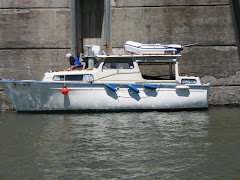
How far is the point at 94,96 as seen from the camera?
11.5m

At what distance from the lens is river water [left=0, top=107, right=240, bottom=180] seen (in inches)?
237

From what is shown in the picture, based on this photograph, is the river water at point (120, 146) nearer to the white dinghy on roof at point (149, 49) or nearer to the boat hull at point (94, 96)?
the boat hull at point (94, 96)

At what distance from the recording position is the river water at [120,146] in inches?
237

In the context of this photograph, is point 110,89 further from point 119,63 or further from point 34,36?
point 34,36

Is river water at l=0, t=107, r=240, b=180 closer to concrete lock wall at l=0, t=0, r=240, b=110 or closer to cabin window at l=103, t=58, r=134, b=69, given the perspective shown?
cabin window at l=103, t=58, r=134, b=69

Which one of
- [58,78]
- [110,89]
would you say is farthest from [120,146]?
[58,78]

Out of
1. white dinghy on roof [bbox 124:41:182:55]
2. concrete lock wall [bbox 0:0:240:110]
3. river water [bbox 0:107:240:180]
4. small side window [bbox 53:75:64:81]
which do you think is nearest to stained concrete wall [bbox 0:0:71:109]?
concrete lock wall [bbox 0:0:240:110]

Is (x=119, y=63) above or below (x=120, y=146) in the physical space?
above

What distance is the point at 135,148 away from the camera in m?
7.35

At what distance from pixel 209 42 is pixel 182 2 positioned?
1634 millimetres

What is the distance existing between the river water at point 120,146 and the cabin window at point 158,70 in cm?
196

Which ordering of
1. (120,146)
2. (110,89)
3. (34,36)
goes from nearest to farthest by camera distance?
1. (120,146)
2. (110,89)
3. (34,36)

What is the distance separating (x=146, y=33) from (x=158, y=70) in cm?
131

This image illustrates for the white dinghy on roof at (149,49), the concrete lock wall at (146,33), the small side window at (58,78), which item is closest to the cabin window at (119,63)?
the white dinghy on roof at (149,49)
